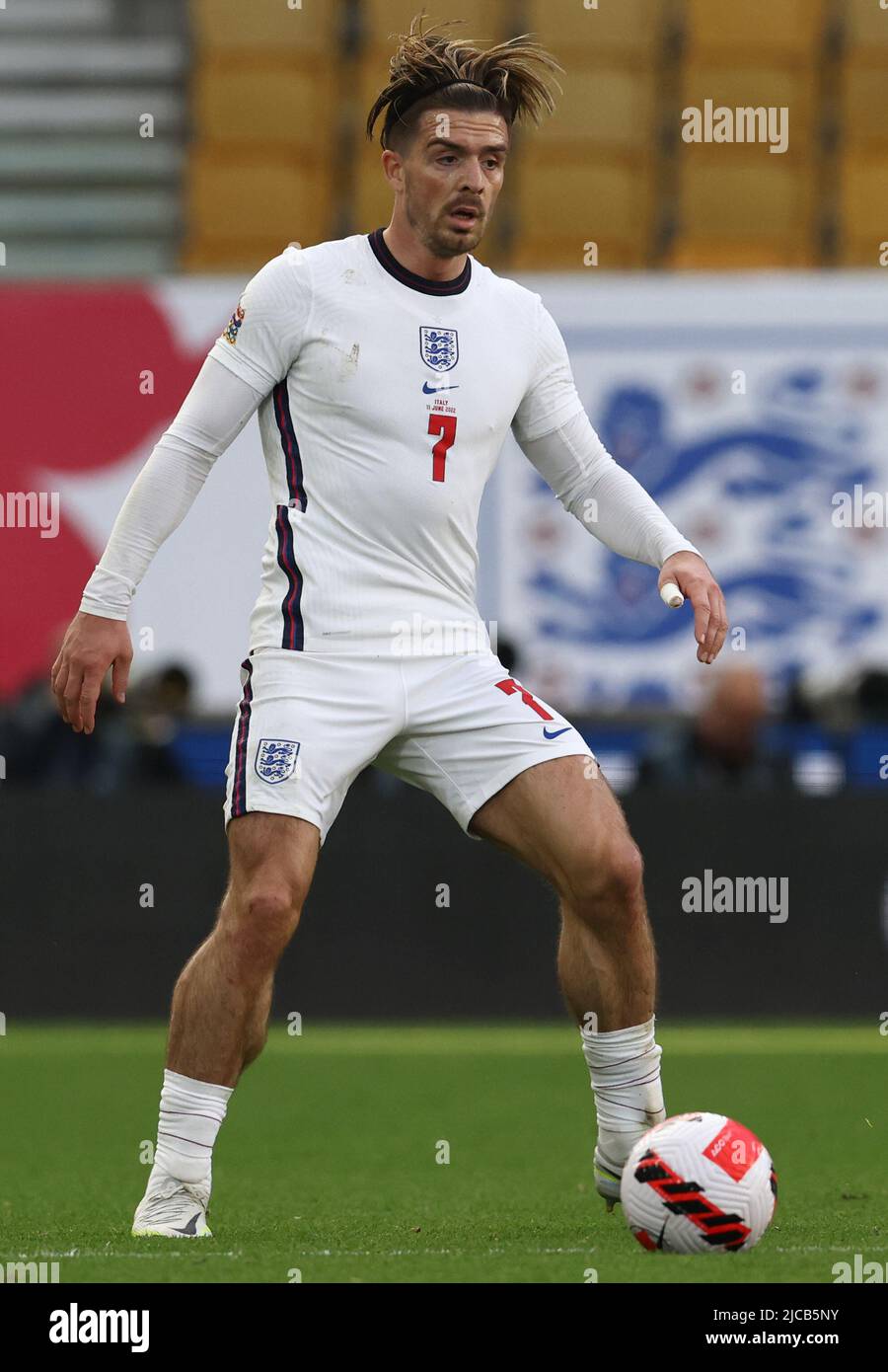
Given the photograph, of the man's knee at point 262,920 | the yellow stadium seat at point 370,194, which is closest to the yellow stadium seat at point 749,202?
the yellow stadium seat at point 370,194

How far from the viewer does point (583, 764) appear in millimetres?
5203

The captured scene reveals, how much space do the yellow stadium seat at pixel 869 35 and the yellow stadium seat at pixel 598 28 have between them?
1324mm

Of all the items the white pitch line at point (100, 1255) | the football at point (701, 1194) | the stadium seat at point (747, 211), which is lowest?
the white pitch line at point (100, 1255)

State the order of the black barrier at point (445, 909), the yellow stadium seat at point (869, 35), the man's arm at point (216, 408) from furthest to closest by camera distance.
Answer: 1. the yellow stadium seat at point (869, 35)
2. the black barrier at point (445, 909)
3. the man's arm at point (216, 408)

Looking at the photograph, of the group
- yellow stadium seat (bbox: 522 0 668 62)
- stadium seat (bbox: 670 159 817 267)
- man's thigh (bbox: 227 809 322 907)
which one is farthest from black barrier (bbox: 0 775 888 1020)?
yellow stadium seat (bbox: 522 0 668 62)

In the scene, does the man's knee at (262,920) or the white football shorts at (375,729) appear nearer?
the man's knee at (262,920)

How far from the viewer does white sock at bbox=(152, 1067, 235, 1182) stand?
492cm

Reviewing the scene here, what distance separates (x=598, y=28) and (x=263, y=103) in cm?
239

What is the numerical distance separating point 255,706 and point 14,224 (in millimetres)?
11609

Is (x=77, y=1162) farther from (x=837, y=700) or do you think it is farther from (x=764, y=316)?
(x=764, y=316)

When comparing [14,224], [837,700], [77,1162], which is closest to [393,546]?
[77,1162]

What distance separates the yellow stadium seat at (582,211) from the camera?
1588 cm

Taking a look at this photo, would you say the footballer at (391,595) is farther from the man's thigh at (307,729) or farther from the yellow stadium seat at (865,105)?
the yellow stadium seat at (865,105)

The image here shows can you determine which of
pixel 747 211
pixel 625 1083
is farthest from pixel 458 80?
pixel 747 211
